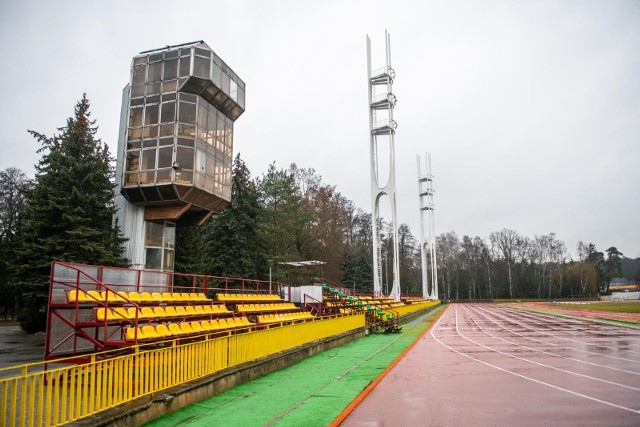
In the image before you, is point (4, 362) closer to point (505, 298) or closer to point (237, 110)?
point (237, 110)

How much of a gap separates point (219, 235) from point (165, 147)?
1728 cm

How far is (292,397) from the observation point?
8820 millimetres

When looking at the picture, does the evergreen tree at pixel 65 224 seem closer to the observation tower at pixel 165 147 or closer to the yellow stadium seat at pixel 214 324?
the observation tower at pixel 165 147

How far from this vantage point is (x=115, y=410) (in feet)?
21.2

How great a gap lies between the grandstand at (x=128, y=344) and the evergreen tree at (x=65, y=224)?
Result: 16.5ft

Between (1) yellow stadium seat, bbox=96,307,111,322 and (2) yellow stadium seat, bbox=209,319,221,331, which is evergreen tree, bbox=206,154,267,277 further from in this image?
(1) yellow stadium seat, bbox=96,307,111,322

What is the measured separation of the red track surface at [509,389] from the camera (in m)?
7.10

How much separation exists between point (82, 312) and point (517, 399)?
33.3ft

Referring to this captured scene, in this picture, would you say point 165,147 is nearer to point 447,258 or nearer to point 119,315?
point 119,315

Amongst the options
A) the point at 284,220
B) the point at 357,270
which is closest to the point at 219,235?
the point at 284,220

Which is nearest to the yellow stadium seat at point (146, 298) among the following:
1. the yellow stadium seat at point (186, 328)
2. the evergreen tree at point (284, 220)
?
the yellow stadium seat at point (186, 328)

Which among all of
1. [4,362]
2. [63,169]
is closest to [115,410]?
[4,362]

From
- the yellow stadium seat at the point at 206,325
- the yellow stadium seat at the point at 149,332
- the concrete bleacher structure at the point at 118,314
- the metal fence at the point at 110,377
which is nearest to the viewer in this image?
the metal fence at the point at 110,377

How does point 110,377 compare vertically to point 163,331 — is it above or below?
below
